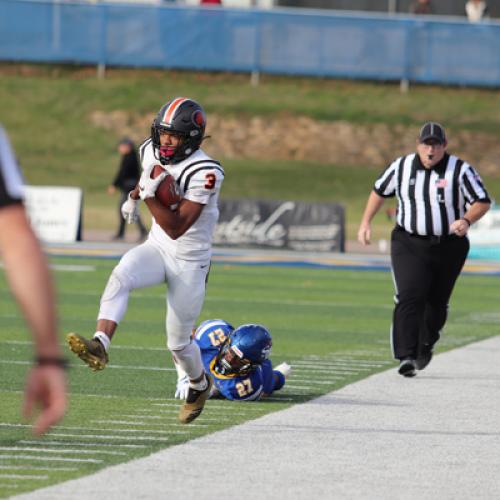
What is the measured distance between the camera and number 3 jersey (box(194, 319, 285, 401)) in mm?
9023

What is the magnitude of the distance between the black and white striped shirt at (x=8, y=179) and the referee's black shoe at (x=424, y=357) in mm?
7221

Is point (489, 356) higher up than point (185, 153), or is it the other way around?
point (185, 153)

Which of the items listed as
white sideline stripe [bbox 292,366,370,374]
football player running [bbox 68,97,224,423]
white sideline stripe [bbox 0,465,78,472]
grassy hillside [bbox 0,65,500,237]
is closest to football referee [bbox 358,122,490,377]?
white sideline stripe [bbox 292,366,370,374]

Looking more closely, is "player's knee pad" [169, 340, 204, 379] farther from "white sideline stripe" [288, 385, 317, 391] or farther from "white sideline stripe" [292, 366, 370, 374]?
"white sideline stripe" [292, 366, 370, 374]

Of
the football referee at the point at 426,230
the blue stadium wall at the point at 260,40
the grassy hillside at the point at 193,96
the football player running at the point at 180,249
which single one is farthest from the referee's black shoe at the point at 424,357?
the blue stadium wall at the point at 260,40

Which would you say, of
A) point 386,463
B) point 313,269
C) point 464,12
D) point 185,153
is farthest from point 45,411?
point 464,12

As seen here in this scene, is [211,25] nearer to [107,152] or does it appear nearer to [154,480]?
[107,152]

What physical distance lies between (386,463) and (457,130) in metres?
28.4

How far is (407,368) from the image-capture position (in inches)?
412

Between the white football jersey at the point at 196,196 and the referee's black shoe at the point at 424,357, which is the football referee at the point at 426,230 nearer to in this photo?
the referee's black shoe at the point at 424,357

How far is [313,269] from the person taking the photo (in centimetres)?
2198

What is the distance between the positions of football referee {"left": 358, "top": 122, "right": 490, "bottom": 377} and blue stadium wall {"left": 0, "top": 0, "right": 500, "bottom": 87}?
24.6m

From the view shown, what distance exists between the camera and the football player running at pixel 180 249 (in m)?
7.88

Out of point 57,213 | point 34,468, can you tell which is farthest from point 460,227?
point 57,213
